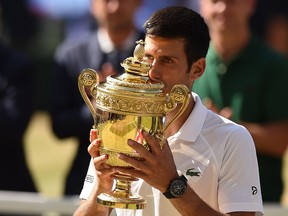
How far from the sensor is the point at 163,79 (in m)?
4.52

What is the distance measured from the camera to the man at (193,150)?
14.9 ft

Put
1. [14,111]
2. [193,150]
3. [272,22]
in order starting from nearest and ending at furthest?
[193,150] → [14,111] → [272,22]

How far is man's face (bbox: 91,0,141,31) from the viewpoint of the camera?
780cm

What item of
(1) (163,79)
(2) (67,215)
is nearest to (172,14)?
(1) (163,79)

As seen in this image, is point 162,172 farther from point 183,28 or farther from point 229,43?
point 229,43

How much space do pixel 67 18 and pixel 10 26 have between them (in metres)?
0.89

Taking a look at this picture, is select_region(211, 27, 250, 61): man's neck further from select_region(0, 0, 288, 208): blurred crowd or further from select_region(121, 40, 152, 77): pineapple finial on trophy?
select_region(121, 40, 152, 77): pineapple finial on trophy

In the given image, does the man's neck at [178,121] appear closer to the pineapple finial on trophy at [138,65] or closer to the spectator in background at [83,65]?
the pineapple finial on trophy at [138,65]

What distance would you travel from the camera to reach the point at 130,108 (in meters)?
4.27

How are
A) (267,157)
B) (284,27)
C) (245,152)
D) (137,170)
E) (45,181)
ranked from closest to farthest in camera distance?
(137,170) → (245,152) → (267,157) → (45,181) → (284,27)

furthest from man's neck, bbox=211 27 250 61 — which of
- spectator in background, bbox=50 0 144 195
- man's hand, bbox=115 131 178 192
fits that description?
man's hand, bbox=115 131 178 192

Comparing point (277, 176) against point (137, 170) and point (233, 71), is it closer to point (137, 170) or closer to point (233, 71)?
point (233, 71)

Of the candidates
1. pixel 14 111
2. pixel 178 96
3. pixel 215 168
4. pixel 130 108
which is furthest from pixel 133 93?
pixel 14 111

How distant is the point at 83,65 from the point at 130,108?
3.63 meters
